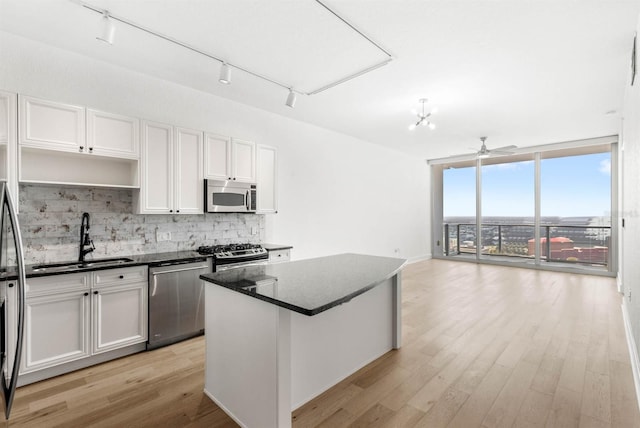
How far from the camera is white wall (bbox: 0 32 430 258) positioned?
290 cm

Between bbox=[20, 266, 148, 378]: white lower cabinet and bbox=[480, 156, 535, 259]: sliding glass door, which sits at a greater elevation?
bbox=[480, 156, 535, 259]: sliding glass door

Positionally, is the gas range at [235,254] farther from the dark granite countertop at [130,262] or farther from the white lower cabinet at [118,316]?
the white lower cabinet at [118,316]

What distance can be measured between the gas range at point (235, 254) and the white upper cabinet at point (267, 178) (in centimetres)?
60

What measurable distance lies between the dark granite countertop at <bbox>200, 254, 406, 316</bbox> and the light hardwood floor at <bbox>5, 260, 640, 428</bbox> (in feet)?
2.77

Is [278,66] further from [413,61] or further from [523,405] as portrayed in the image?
[523,405]

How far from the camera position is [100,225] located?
3.12 meters

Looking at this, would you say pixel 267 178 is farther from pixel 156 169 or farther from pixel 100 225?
pixel 100 225

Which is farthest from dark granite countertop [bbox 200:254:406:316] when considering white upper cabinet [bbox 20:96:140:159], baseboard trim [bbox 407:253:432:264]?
baseboard trim [bbox 407:253:432:264]

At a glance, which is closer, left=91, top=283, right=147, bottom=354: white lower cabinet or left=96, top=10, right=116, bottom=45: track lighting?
left=96, top=10, right=116, bottom=45: track lighting

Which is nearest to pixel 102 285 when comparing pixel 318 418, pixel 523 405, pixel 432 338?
pixel 318 418

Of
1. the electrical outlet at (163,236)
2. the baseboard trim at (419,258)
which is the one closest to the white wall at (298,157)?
the baseboard trim at (419,258)

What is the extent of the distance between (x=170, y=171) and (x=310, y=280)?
2.14m

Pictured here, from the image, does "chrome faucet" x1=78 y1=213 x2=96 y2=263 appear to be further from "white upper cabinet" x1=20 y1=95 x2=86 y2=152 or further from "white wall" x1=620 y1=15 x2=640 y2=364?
"white wall" x1=620 y1=15 x2=640 y2=364

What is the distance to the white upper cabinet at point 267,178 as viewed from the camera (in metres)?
4.16
